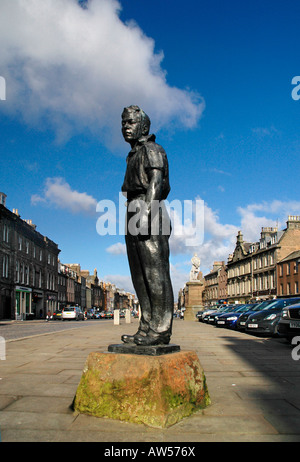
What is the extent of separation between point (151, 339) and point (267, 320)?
1048 cm

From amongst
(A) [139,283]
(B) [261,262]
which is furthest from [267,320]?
(B) [261,262]

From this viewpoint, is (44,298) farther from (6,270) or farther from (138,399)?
(138,399)

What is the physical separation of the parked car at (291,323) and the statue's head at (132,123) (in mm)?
7149

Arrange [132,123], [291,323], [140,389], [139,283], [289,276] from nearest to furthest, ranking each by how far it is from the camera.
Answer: [140,389] < [139,283] < [132,123] < [291,323] < [289,276]

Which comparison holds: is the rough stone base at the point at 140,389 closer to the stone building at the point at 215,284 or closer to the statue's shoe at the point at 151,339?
the statue's shoe at the point at 151,339

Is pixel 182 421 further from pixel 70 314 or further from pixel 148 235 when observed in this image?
pixel 70 314

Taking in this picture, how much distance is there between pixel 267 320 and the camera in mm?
13070

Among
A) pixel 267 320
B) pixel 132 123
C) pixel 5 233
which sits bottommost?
pixel 267 320

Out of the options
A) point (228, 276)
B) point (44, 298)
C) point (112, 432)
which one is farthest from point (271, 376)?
point (228, 276)

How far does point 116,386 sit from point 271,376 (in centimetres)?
298

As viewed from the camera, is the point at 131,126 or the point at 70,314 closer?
the point at 131,126

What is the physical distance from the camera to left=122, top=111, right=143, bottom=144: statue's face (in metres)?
4.03

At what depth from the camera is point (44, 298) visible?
56781mm

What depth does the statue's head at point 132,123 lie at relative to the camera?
403 centimetres
